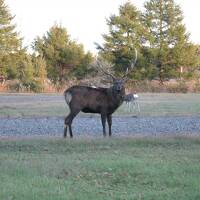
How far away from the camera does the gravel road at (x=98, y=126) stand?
1720 cm

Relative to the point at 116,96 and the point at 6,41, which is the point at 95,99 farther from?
the point at 6,41

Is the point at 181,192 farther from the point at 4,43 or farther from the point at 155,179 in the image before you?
the point at 4,43

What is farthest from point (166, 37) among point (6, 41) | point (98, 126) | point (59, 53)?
point (98, 126)

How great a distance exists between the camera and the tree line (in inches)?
2188

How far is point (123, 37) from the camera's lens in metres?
56.4

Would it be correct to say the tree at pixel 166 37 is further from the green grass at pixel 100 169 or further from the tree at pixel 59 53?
the green grass at pixel 100 169

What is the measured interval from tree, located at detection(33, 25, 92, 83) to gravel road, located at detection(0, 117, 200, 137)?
115 ft

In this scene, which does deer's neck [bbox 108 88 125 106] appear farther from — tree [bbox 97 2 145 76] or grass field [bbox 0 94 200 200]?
tree [bbox 97 2 145 76]

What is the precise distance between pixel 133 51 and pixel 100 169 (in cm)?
4590

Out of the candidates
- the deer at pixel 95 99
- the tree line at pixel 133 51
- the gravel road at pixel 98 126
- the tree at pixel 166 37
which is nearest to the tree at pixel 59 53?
the tree line at pixel 133 51

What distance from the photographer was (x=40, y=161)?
10.9 metres

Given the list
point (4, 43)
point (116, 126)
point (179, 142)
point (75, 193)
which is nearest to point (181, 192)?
point (75, 193)

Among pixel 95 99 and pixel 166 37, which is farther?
pixel 166 37

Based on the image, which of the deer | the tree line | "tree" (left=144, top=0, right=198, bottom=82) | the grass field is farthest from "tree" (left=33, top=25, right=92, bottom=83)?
the grass field
